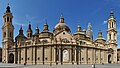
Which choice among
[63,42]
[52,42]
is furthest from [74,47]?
[52,42]

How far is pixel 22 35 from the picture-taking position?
80812 millimetres

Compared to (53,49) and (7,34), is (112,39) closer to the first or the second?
(53,49)

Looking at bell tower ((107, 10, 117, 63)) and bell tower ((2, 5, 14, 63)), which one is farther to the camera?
bell tower ((107, 10, 117, 63))

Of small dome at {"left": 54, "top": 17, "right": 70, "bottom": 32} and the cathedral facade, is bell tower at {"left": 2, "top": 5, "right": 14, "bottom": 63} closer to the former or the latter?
the cathedral facade


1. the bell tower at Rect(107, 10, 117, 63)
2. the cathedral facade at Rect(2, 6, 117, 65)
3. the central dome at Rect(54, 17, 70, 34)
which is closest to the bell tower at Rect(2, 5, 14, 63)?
the cathedral facade at Rect(2, 6, 117, 65)

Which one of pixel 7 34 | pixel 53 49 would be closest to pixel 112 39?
pixel 53 49

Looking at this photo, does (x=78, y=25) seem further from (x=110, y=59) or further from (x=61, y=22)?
(x=110, y=59)

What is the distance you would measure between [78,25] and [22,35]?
1086 inches

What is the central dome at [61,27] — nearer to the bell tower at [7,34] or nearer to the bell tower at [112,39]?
the bell tower at [7,34]

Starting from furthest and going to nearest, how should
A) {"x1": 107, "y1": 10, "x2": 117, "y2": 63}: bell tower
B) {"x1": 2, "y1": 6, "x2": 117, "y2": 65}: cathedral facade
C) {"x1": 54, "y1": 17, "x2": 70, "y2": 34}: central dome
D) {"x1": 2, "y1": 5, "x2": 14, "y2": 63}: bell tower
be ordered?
{"x1": 107, "y1": 10, "x2": 117, "y2": 63}: bell tower → {"x1": 2, "y1": 5, "x2": 14, "y2": 63}: bell tower → {"x1": 54, "y1": 17, "x2": 70, "y2": 34}: central dome → {"x1": 2, "y1": 6, "x2": 117, "y2": 65}: cathedral facade

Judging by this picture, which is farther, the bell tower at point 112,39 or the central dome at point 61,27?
the bell tower at point 112,39

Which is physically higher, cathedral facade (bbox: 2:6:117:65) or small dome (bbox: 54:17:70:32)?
small dome (bbox: 54:17:70:32)

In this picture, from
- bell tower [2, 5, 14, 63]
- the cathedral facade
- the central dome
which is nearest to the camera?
the cathedral facade

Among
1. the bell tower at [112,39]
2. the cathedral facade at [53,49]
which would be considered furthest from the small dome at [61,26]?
the bell tower at [112,39]
